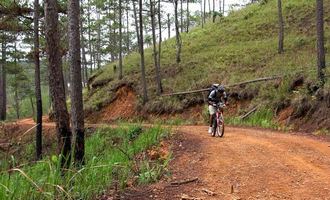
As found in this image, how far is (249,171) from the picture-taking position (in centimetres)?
707

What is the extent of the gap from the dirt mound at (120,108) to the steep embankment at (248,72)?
0.10 m

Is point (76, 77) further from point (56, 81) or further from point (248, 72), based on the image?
point (248, 72)

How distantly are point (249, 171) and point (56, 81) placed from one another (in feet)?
14.7

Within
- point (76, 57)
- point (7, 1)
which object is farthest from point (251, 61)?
point (76, 57)

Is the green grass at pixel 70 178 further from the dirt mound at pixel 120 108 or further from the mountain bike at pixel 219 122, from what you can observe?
the dirt mound at pixel 120 108

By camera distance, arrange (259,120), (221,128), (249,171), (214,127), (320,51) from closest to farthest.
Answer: (249,171) < (221,128) < (214,127) < (320,51) < (259,120)

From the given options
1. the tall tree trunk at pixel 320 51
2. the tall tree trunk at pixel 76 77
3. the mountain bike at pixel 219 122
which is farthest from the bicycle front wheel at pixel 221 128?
the tall tree trunk at pixel 320 51

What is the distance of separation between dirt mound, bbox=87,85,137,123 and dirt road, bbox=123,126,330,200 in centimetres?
1732

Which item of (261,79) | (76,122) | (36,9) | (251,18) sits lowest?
(76,122)

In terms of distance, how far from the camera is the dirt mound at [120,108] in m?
27.6

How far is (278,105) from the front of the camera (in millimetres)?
17359

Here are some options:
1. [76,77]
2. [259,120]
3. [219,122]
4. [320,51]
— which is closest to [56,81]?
[76,77]

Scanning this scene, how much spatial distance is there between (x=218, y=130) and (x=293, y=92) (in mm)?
6125

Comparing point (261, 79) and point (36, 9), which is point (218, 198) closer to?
point (36, 9)
